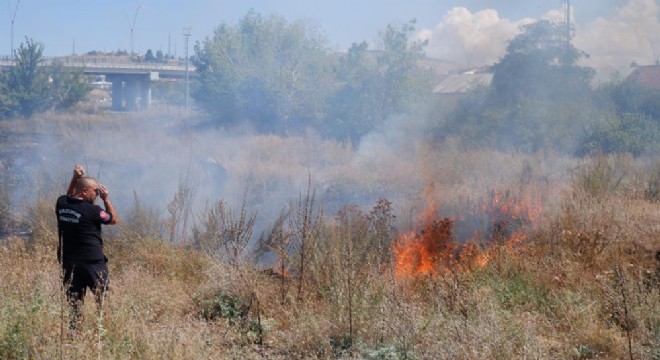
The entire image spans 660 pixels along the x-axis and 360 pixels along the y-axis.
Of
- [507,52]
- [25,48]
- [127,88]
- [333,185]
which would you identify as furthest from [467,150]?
[127,88]

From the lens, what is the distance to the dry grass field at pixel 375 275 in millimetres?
5609

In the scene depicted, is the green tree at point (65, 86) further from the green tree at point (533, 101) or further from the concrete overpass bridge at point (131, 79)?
the green tree at point (533, 101)

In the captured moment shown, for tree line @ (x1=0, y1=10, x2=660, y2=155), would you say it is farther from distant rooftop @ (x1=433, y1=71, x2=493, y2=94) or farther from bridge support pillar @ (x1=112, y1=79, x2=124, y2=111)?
bridge support pillar @ (x1=112, y1=79, x2=124, y2=111)

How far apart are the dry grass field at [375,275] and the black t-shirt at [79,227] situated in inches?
17.6

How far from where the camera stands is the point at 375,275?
6.90 metres

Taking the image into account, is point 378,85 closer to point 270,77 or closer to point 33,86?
point 270,77

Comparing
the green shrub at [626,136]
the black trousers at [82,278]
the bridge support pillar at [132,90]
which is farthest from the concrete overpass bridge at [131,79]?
the black trousers at [82,278]

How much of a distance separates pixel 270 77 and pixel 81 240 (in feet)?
83.1

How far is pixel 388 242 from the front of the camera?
9.30 meters

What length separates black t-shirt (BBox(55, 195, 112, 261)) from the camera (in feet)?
20.2

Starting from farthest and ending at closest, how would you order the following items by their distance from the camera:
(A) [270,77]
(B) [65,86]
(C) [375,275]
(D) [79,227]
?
(B) [65,86], (A) [270,77], (C) [375,275], (D) [79,227]

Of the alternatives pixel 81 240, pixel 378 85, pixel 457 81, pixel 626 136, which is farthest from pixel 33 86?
pixel 81 240

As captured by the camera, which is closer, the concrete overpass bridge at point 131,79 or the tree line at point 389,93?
the tree line at point 389,93

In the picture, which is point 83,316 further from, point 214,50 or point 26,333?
point 214,50
